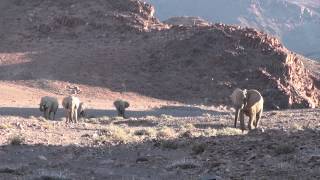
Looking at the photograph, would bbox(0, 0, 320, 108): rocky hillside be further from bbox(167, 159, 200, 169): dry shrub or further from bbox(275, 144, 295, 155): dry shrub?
bbox(167, 159, 200, 169): dry shrub

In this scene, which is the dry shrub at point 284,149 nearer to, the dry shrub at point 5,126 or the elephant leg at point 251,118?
the elephant leg at point 251,118

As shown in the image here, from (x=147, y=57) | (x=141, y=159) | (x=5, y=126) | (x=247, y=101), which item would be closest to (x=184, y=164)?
(x=141, y=159)

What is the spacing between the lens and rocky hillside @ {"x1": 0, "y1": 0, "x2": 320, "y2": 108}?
68.6 meters

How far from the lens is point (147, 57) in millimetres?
73500

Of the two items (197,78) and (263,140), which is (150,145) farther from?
(197,78)

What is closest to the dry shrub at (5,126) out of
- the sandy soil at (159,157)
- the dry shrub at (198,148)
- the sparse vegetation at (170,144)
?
the sandy soil at (159,157)

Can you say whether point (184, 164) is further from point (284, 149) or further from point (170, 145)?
point (170, 145)

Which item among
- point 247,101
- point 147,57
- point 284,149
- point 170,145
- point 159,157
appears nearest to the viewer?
point 284,149

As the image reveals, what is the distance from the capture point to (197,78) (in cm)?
7044

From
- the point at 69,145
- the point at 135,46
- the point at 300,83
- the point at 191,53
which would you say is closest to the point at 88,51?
the point at 135,46

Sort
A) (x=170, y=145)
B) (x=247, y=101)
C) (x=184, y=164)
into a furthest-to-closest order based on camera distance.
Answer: (x=247, y=101), (x=170, y=145), (x=184, y=164)

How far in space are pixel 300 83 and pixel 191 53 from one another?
11715mm

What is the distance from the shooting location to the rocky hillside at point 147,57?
225 ft

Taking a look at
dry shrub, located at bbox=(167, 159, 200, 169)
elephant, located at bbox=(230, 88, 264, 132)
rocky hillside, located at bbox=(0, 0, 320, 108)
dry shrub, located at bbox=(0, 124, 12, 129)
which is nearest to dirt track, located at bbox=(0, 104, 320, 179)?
dry shrub, located at bbox=(167, 159, 200, 169)
